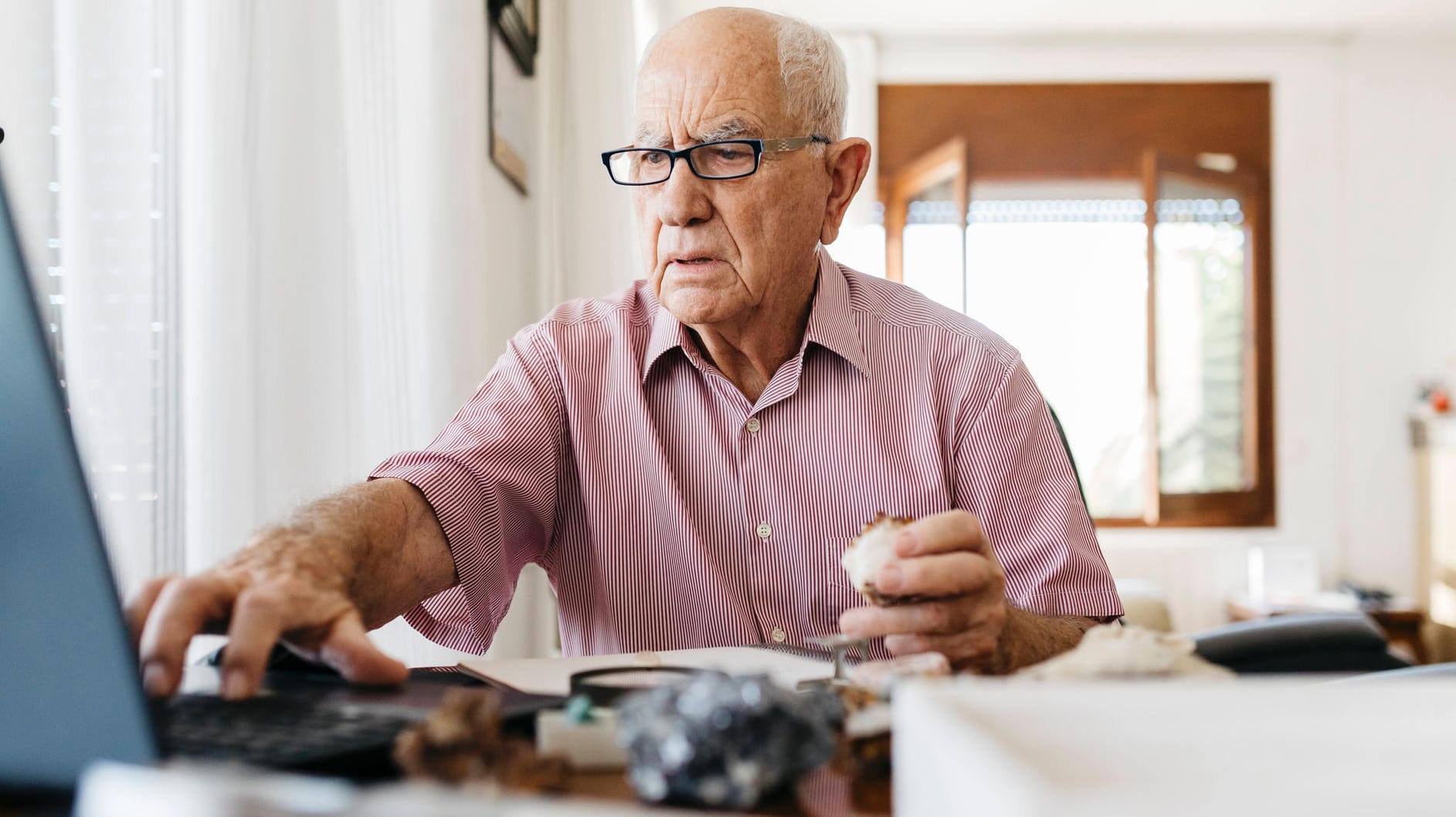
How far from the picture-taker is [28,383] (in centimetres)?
41

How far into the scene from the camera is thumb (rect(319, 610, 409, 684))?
0.65m

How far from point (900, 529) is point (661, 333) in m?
0.66

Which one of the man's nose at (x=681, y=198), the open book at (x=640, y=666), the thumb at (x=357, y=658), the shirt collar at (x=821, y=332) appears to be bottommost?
the open book at (x=640, y=666)

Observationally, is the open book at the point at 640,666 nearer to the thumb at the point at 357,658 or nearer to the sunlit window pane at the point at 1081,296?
the thumb at the point at 357,658

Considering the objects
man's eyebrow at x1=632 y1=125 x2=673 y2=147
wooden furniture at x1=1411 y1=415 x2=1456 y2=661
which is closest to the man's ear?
man's eyebrow at x1=632 y1=125 x2=673 y2=147

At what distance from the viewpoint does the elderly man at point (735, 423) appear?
1.26m

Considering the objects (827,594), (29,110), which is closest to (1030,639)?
(827,594)

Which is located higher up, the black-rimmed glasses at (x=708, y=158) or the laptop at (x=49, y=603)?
the black-rimmed glasses at (x=708, y=158)

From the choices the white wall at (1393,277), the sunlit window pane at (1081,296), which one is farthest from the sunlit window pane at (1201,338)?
the white wall at (1393,277)

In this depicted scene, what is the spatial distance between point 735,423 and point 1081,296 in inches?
163

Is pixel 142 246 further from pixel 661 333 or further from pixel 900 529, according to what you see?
pixel 900 529

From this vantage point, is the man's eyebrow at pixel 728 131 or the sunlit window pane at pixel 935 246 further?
the sunlit window pane at pixel 935 246

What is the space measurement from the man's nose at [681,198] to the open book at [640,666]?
2.10ft

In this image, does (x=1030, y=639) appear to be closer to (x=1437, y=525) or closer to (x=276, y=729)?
(x=276, y=729)
